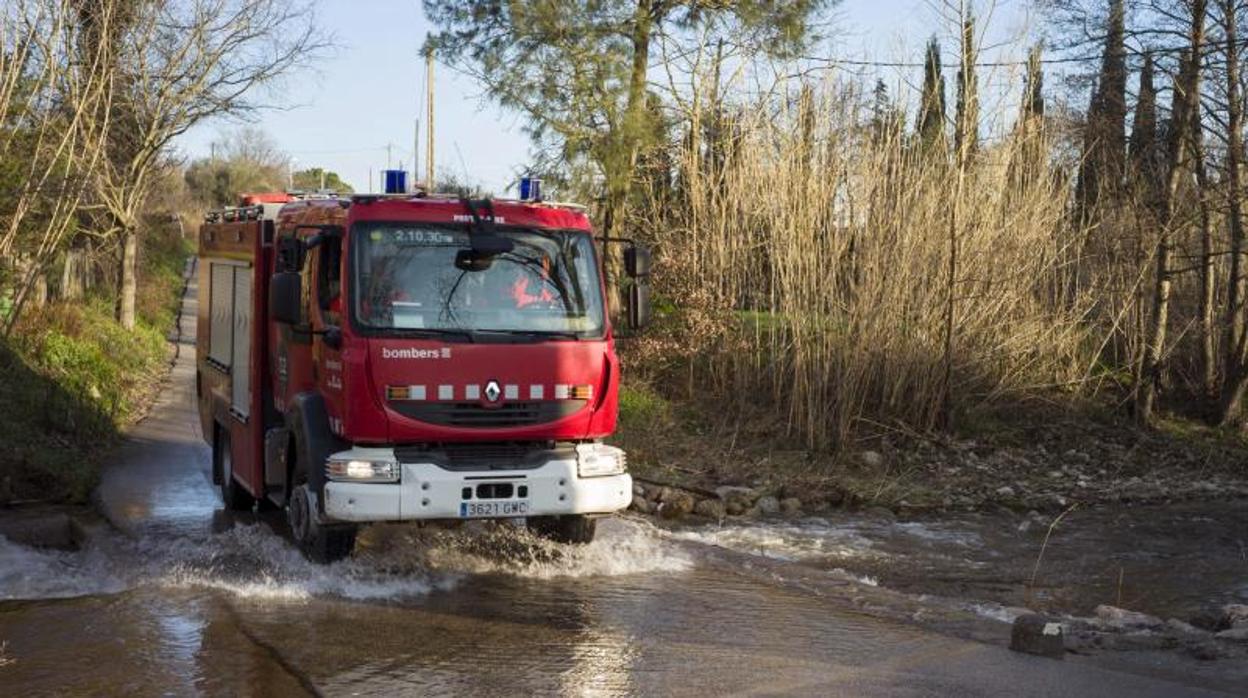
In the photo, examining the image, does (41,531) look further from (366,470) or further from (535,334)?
(535,334)

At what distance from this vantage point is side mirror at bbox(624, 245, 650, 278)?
8953 millimetres

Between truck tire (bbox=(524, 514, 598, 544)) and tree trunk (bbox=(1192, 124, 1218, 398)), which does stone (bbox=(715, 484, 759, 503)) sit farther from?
tree trunk (bbox=(1192, 124, 1218, 398))

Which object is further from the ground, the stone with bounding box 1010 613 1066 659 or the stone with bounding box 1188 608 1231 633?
the stone with bounding box 1010 613 1066 659

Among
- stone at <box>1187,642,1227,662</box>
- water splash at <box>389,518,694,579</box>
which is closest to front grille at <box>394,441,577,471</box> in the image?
water splash at <box>389,518,694,579</box>

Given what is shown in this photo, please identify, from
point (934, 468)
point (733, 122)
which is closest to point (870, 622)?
point (934, 468)

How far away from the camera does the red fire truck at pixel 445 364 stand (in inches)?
320

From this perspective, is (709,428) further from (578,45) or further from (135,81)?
(135,81)

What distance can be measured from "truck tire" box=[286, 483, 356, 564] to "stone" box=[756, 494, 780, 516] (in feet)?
16.2

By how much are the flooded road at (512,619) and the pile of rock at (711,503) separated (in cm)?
117

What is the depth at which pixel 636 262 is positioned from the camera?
8.97 metres

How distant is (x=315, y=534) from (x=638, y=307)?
2.65 meters

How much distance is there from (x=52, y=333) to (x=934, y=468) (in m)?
12.9

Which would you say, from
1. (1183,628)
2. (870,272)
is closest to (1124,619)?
(1183,628)

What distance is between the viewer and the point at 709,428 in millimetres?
16297
